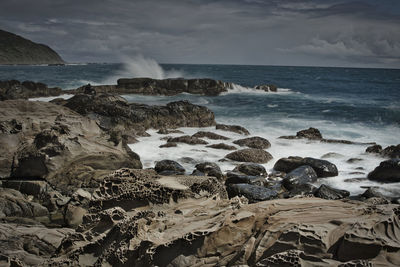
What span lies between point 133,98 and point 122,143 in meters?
16.3

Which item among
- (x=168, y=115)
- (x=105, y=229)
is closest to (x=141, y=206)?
(x=105, y=229)

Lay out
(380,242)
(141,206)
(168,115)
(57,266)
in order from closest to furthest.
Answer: (380,242)
(57,266)
(141,206)
(168,115)

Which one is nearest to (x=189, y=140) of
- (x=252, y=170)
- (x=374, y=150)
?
(x=252, y=170)

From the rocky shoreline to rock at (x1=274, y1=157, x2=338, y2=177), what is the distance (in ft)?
2.15

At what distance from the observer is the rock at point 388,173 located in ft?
29.4

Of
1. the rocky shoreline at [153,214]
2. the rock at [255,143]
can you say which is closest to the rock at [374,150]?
the rocky shoreline at [153,214]

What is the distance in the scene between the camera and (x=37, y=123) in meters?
8.56

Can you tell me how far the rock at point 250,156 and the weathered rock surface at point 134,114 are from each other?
4281 millimetres

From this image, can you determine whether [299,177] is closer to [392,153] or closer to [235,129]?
[392,153]

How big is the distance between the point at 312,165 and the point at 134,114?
7.88 meters

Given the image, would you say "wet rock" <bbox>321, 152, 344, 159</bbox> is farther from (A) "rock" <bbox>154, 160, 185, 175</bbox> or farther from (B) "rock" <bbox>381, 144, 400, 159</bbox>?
(A) "rock" <bbox>154, 160, 185, 175</bbox>

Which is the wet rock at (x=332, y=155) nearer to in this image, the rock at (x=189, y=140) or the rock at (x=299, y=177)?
the rock at (x=299, y=177)

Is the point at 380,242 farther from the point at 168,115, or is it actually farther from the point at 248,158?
the point at 168,115

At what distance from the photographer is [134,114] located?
48.2 feet
